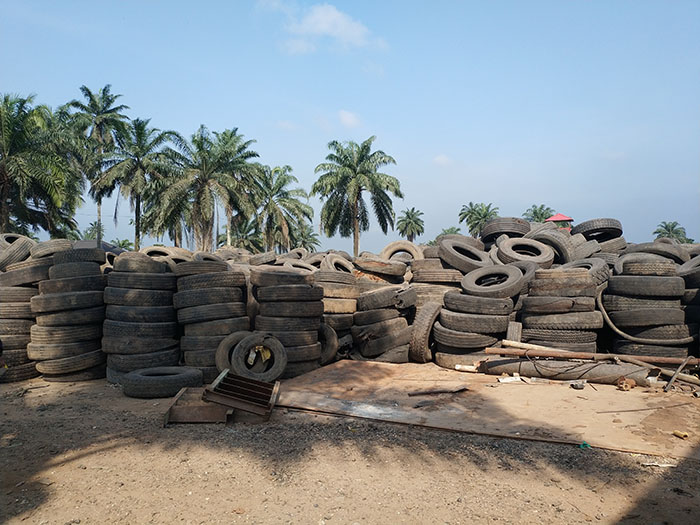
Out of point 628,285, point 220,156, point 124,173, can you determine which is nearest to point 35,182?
point 124,173

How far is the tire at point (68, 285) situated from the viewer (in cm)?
791

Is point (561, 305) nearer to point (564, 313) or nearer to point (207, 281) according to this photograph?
point (564, 313)

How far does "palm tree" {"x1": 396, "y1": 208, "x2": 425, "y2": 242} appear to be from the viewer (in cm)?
7131

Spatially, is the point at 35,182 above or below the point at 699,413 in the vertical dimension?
above

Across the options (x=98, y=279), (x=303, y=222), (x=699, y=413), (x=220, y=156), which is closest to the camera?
(x=699, y=413)

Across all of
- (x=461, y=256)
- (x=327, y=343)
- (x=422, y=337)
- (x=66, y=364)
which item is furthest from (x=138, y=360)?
(x=461, y=256)

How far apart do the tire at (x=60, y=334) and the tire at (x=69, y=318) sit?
2.9 inches

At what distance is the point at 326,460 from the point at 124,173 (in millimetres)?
31806

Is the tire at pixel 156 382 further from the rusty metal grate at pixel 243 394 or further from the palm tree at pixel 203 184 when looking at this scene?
the palm tree at pixel 203 184

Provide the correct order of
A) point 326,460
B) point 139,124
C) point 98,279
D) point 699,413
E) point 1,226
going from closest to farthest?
1. point 326,460
2. point 699,413
3. point 98,279
4. point 1,226
5. point 139,124

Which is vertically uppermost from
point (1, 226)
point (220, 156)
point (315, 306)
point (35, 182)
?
point (220, 156)

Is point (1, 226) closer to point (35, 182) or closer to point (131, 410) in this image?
point (35, 182)

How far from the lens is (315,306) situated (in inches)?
328

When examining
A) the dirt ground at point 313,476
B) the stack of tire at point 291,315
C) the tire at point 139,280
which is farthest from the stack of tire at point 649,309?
the tire at point 139,280
